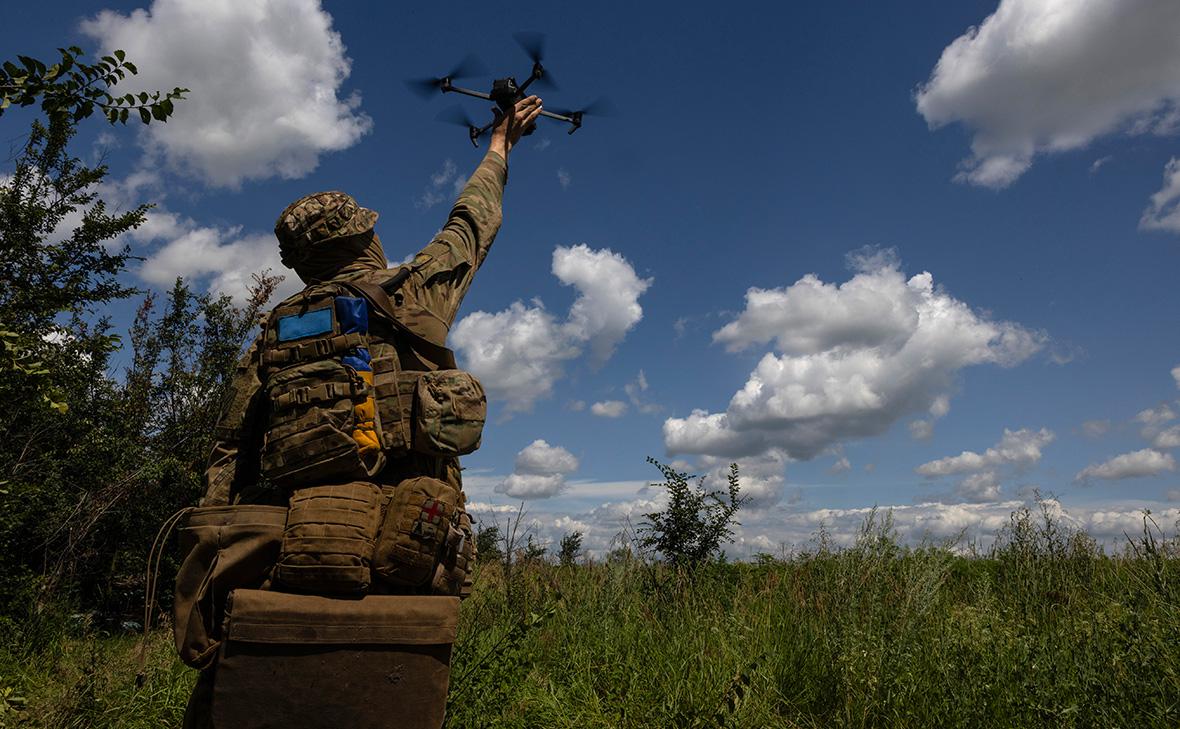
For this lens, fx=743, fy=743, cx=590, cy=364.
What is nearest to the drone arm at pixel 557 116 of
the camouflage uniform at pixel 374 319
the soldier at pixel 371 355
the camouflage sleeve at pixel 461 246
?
the camouflage sleeve at pixel 461 246

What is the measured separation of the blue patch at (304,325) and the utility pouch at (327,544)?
25.1 inches

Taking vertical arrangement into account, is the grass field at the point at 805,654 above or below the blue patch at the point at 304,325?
below

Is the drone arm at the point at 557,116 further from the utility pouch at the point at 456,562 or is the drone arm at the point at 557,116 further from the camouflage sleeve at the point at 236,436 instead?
the utility pouch at the point at 456,562

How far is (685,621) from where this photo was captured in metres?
5.76

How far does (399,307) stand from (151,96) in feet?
8.06

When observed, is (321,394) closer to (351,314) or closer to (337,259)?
(351,314)

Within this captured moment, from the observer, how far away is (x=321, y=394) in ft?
8.84

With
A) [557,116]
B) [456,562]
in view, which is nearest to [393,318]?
[456,562]

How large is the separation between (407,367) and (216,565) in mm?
977

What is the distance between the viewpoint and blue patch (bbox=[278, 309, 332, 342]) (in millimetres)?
2859

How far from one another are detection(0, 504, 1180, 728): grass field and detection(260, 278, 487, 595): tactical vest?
1519 millimetres

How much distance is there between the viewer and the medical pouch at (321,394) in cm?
262

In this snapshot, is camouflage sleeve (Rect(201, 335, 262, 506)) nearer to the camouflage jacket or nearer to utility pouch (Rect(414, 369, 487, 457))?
the camouflage jacket

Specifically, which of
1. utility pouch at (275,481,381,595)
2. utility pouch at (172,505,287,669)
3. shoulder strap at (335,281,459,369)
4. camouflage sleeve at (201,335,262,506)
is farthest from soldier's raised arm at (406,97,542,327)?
utility pouch at (172,505,287,669)
